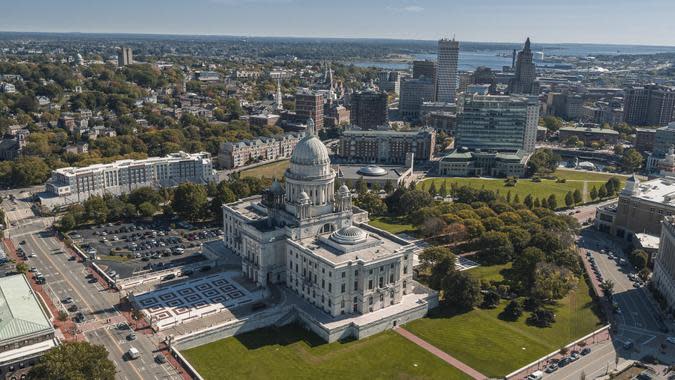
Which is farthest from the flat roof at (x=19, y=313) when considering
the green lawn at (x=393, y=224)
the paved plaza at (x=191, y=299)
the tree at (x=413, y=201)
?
the tree at (x=413, y=201)

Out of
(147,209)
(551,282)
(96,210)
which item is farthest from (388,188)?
(96,210)

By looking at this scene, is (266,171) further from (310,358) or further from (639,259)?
(310,358)

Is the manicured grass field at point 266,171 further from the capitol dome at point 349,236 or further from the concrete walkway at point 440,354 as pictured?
the concrete walkway at point 440,354

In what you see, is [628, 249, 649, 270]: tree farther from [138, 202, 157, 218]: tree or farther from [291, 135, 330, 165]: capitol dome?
[138, 202, 157, 218]: tree

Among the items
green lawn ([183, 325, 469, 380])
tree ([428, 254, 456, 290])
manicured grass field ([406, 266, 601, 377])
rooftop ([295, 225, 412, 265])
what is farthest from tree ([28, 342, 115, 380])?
tree ([428, 254, 456, 290])

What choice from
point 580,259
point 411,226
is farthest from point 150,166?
point 580,259

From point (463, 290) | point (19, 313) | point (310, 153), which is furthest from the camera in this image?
point (310, 153)
